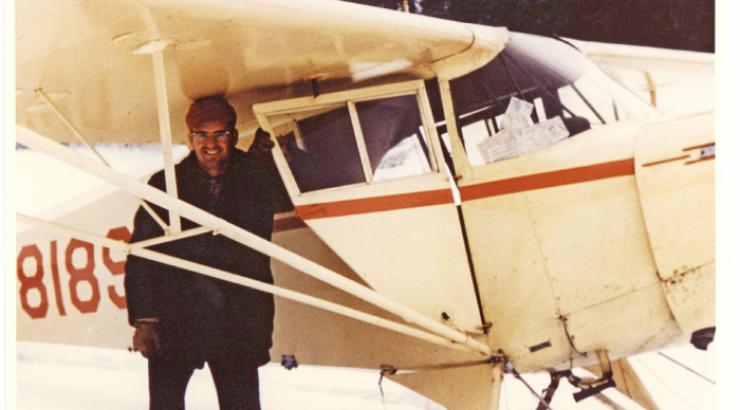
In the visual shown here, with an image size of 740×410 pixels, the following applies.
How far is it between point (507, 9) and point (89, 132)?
3.19 ft

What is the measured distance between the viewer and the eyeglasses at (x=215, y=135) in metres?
1.66

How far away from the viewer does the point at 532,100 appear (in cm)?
159

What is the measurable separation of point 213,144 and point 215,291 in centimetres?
32

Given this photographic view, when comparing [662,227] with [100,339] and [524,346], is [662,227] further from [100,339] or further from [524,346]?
[100,339]

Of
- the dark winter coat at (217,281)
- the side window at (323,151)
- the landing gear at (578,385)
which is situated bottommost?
the landing gear at (578,385)

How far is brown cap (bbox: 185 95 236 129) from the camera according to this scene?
1.64 meters

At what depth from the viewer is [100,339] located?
1762 millimetres

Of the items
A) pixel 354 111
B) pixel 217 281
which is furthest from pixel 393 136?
pixel 217 281

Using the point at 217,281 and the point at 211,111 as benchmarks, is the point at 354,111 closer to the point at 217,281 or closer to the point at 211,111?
the point at 211,111

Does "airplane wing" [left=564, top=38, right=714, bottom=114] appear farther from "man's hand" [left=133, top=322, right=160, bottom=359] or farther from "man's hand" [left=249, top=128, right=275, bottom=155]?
"man's hand" [left=133, top=322, right=160, bottom=359]

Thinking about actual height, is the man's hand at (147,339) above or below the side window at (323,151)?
below

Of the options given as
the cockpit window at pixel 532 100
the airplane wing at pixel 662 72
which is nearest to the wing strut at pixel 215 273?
the cockpit window at pixel 532 100

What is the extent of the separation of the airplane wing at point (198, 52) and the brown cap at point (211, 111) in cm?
2

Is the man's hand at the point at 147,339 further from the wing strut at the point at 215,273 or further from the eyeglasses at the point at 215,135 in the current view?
the eyeglasses at the point at 215,135
